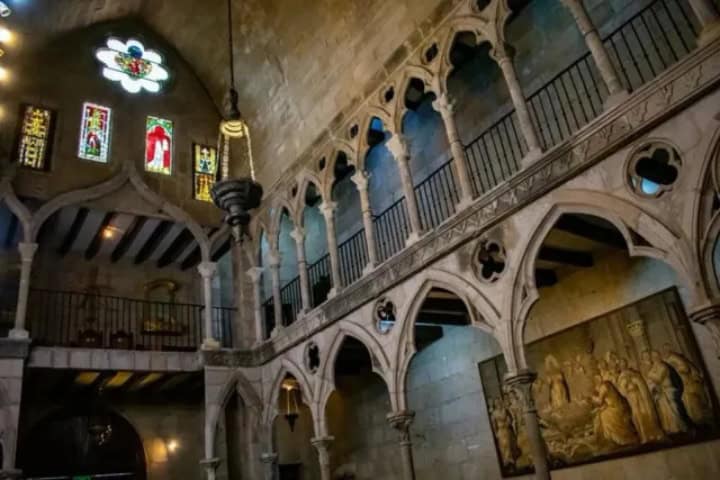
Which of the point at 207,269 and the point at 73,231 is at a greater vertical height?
the point at 73,231

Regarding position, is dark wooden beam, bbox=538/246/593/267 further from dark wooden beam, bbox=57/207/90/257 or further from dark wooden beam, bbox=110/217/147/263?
dark wooden beam, bbox=57/207/90/257

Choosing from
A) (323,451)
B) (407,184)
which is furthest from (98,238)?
(407,184)

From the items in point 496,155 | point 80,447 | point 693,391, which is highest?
point 496,155

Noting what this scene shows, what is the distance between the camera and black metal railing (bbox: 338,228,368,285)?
11.7m

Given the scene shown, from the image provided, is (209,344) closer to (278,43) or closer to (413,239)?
(413,239)

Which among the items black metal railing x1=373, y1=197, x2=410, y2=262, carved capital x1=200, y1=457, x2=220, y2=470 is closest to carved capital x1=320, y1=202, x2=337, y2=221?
black metal railing x1=373, y1=197, x2=410, y2=262

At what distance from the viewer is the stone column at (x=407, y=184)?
8945 millimetres

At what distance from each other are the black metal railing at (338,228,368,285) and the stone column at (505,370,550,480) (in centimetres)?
489

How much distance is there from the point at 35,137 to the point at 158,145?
8.26 feet

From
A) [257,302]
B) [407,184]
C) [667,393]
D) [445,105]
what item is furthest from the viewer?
[257,302]

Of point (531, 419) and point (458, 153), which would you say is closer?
point (531, 419)

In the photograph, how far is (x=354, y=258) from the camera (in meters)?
12.0

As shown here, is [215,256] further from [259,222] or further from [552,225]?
[552,225]

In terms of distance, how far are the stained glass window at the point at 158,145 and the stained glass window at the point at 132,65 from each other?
91cm
